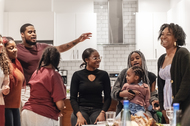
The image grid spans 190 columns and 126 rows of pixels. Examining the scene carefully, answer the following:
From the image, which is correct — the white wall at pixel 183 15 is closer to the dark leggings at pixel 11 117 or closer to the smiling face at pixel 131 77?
the smiling face at pixel 131 77

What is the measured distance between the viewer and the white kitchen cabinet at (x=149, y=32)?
5.51 m

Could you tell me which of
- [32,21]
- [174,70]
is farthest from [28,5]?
[174,70]

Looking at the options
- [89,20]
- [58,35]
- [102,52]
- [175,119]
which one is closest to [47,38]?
[58,35]

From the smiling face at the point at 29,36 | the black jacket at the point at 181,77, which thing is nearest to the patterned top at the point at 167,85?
the black jacket at the point at 181,77

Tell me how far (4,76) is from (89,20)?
331 centimetres

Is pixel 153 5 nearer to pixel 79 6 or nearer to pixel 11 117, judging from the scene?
pixel 79 6

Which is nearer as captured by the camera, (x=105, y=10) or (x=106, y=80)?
(x=106, y=80)

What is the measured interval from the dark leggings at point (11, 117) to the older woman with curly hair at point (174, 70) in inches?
62.1

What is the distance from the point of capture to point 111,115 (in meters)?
1.94

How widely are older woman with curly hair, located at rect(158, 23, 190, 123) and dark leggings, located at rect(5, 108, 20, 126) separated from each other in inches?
62.1

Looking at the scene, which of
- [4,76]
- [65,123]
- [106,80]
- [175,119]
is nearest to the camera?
[175,119]

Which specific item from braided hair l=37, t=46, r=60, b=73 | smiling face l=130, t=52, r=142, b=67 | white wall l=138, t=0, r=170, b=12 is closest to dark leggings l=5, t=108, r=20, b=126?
braided hair l=37, t=46, r=60, b=73

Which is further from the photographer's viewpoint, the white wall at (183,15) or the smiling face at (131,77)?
the white wall at (183,15)

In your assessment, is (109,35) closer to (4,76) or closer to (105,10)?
(105,10)
